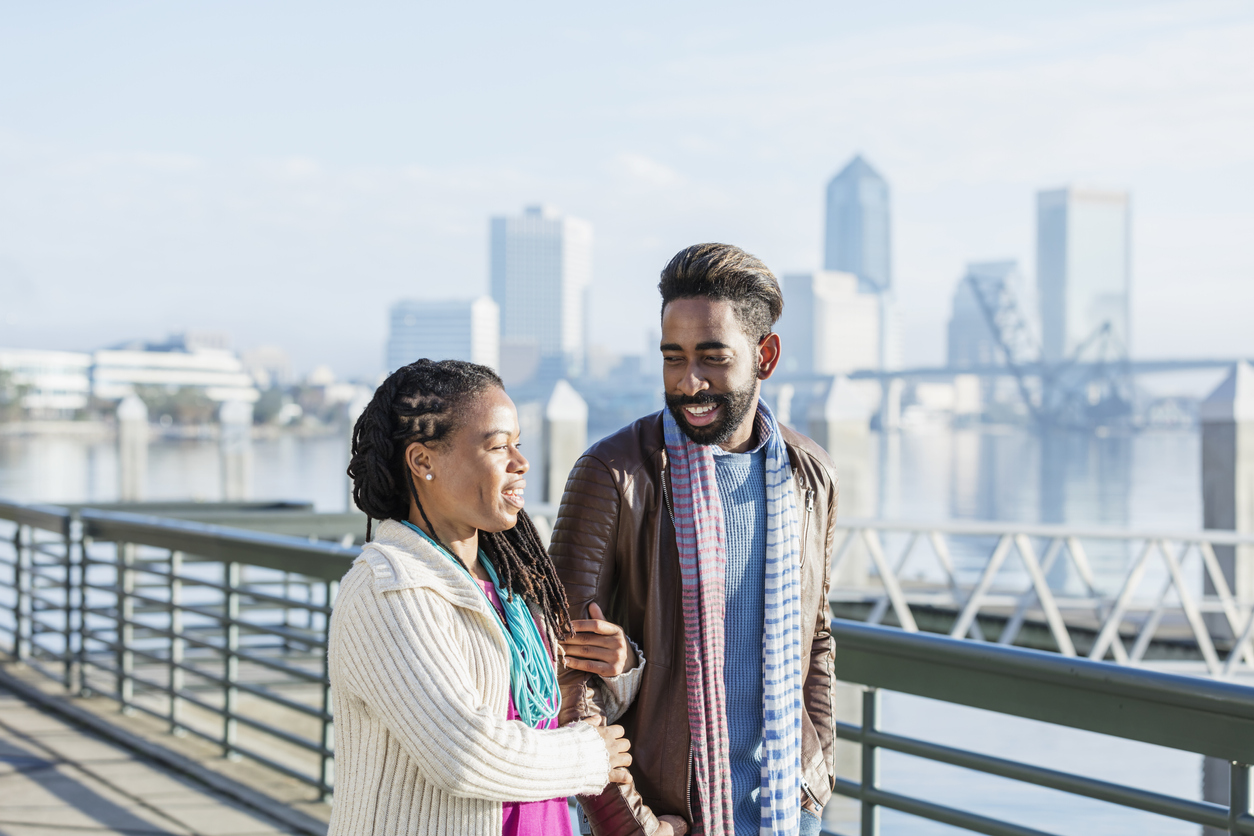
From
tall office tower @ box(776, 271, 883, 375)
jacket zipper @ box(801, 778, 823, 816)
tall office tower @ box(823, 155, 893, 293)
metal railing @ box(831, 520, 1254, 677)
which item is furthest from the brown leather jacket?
tall office tower @ box(823, 155, 893, 293)

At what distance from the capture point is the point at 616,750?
148cm

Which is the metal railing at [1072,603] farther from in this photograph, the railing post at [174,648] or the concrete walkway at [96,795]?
the concrete walkway at [96,795]

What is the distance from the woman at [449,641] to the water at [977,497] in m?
4.99

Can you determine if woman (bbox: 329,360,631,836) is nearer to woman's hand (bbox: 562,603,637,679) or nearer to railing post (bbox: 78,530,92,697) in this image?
woman's hand (bbox: 562,603,637,679)

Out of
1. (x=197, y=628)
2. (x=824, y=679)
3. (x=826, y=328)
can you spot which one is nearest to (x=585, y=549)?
(x=824, y=679)

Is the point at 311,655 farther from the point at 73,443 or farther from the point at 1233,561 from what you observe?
the point at 73,443

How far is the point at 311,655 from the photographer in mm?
6727

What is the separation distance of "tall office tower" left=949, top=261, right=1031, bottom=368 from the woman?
211 feet

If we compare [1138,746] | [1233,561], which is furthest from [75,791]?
[1138,746]

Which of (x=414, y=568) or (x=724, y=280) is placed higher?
(x=724, y=280)

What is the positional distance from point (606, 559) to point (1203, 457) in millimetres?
7653

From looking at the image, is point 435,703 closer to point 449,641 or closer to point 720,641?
point 449,641

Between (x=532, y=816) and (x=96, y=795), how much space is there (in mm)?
3010

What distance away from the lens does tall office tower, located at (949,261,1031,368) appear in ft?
225
